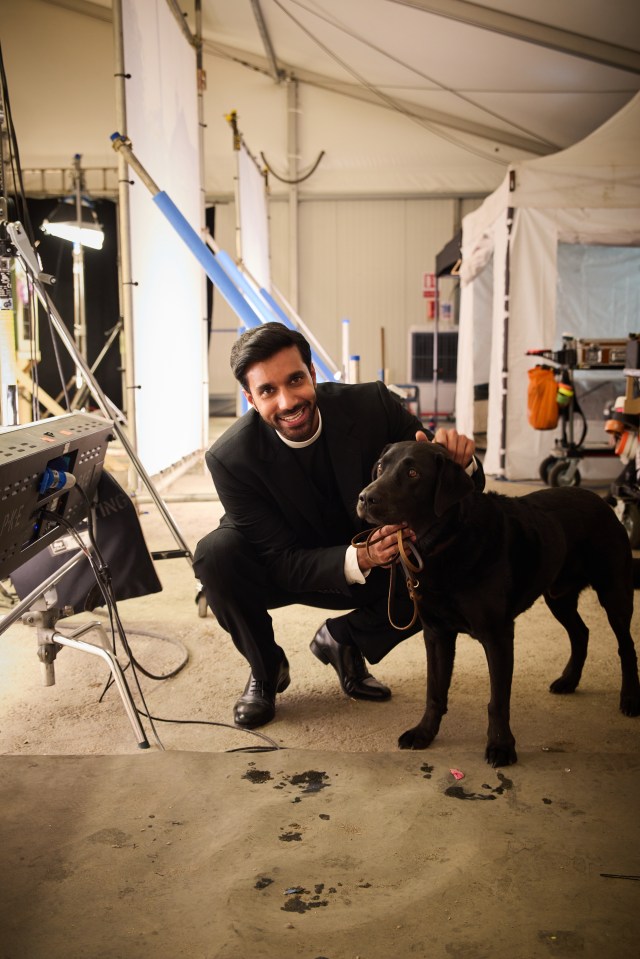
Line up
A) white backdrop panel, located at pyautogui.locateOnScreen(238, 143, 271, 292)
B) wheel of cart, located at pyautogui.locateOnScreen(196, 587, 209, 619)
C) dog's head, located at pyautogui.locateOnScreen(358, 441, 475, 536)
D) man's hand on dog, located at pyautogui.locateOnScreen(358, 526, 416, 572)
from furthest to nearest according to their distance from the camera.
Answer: white backdrop panel, located at pyautogui.locateOnScreen(238, 143, 271, 292)
wheel of cart, located at pyautogui.locateOnScreen(196, 587, 209, 619)
man's hand on dog, located at pyautogui.locateOnScreen(358, 526, 416, 572)
dog's head, located at pyautogui.locateOnScreen(358, 441, 475, 536)

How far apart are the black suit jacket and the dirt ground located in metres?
0.46

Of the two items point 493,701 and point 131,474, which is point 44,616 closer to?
point 493,701

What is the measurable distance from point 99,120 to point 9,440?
10851mm

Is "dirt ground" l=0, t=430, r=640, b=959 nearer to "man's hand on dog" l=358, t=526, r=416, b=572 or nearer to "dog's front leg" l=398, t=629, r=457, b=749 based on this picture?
"dog's front leg" l=398, t=629, r=457, b=749

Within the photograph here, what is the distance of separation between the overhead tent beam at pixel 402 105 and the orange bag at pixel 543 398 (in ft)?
21.3

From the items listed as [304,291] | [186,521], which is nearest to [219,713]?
[186,521]

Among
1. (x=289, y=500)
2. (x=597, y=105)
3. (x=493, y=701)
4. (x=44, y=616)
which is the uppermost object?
(x=597, y=105)

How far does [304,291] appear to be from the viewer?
455 inches

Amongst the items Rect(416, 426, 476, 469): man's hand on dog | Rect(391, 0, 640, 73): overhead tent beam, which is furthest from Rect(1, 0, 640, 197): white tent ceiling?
Rect(416, 426, 476, 469): man's hand on dog

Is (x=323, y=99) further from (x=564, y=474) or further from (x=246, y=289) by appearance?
(x=564, y=474)

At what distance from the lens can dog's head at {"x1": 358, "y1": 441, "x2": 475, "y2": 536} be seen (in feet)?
5.23

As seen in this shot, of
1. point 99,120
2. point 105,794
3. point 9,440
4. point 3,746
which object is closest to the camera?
point 9,440

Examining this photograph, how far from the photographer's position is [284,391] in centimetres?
194

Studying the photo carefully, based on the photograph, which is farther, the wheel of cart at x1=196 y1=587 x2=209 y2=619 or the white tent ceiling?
the white tent ceiling
